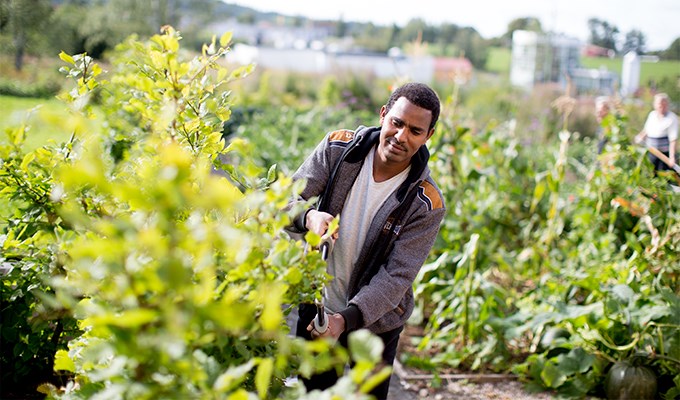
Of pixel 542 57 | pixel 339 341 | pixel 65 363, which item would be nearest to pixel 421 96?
pixel 339 341

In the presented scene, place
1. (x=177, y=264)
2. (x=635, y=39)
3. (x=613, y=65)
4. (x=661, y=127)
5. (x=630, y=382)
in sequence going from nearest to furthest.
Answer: (x=177, y=264), (x=630, y=382), (x=661, y=127), (x=635, y=39), (x=613, y=65)

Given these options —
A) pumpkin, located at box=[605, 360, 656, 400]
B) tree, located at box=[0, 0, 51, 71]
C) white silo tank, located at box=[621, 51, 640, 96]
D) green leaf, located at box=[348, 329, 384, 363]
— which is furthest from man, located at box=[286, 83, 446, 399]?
white silo tank, located at box=[621, 51, 640, 96]

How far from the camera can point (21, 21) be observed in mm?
13141

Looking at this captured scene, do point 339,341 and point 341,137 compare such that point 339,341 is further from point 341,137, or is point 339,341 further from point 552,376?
point 552,376

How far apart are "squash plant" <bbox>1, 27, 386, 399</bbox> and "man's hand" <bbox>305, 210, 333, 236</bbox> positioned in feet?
0.69

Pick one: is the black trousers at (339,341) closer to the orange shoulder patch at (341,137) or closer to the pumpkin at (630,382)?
the orange shoulder patch at (341,137)

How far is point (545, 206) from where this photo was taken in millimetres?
5867

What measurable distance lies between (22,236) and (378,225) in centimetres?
110

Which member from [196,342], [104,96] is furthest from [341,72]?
[196,342]

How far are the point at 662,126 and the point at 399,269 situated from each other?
6403mm

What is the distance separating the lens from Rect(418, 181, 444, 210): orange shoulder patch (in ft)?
7.47

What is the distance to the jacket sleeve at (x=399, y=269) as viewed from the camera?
84.0 inches

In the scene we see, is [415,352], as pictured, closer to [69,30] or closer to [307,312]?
[307,312]

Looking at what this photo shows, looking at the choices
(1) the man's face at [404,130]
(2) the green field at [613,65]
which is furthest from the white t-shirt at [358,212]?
(2) the green field at [613,65]
